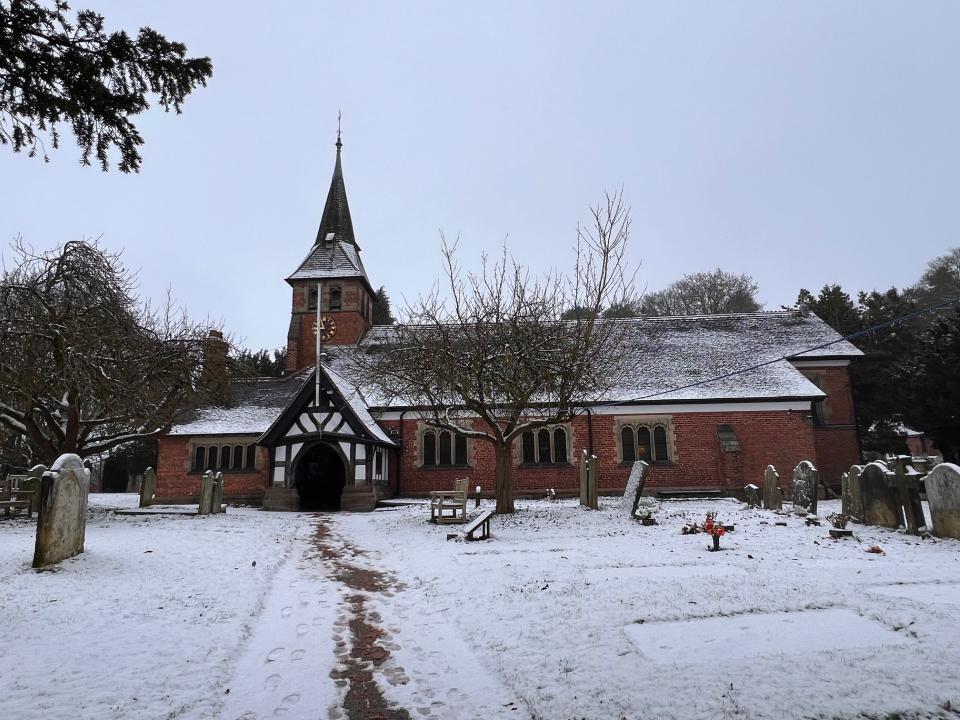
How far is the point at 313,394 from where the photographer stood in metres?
20.8

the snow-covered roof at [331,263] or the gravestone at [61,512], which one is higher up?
the snow-covered roof at [331,263]

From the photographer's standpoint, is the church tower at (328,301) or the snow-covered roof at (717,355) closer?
the snow-covered roof at (717,355)

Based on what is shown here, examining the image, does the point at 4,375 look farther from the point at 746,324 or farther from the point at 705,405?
the point at 746,324

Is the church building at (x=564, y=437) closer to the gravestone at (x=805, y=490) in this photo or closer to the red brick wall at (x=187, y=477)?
the red brick wall at (x=187, y=477)

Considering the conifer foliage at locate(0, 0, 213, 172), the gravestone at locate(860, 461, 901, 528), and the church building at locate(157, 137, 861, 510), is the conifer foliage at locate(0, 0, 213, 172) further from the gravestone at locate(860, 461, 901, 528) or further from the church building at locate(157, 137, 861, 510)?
the church building at locate(157, 137, 861, 510)

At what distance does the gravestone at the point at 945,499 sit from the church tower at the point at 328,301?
83.6ft

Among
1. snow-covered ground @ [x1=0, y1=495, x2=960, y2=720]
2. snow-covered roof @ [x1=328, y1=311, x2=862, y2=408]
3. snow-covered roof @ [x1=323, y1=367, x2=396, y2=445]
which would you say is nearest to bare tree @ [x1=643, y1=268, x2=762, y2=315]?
snow-covered roof @ [x1=328, y1=311, x2=862, y2=408]

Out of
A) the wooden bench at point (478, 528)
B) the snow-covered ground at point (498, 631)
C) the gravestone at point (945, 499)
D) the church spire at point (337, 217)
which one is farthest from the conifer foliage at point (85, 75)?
the church spire at point (337, 217)

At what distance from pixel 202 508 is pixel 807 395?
2148cm

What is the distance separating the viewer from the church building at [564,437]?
20.6m

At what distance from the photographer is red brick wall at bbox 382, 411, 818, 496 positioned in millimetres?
22969

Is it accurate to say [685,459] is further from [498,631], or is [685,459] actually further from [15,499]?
[15,499]

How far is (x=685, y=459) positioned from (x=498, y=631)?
19.2m

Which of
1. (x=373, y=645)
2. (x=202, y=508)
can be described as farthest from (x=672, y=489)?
(x=373, y=645)
